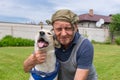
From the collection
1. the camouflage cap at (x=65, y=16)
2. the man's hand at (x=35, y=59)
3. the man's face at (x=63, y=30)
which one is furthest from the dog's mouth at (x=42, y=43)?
the camouflage cap at (x=65, y=16)

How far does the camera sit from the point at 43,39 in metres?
3.44

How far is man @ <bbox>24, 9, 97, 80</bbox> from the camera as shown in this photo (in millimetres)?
3705

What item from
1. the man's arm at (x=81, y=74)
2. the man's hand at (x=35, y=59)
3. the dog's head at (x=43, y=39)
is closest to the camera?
the dog's head at (x=43, y=39)

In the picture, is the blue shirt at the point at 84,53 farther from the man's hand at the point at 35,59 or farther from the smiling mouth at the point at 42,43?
the smiling mouth at the point at 42,43

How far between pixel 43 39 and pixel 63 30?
0.34 m

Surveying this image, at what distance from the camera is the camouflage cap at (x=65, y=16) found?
145 inches

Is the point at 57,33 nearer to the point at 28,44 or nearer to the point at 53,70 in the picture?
the point at 53,70

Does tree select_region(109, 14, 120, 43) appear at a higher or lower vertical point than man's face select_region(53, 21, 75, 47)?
lower

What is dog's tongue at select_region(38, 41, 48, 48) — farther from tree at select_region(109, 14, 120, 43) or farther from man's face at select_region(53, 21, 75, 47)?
tree at select_region(109, 14, 120, 43)

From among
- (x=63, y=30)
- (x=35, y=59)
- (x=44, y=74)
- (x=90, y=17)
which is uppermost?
(x=63, y=30)

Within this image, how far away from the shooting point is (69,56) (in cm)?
394

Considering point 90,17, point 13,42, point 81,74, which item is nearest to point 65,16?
point 81,74

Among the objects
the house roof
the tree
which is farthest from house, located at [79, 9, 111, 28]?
the tree

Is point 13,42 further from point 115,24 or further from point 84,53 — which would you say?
point 84,53
